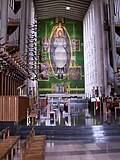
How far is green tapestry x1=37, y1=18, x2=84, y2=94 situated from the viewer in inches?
1119

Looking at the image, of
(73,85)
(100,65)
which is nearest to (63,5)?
(73,85)

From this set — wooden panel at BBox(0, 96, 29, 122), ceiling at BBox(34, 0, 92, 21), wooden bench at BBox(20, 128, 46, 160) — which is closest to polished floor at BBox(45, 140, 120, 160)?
wooden bench at BBox(20, 128, 46, 160)

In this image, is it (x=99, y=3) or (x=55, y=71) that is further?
(x=55, y=71)

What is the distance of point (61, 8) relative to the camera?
28.2 m

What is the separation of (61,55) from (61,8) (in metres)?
4.81

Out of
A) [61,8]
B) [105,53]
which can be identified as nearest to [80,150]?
[105,53]

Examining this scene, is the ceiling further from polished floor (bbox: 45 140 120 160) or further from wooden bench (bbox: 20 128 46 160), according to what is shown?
wooden bench (bbox: 20 128 46 160)

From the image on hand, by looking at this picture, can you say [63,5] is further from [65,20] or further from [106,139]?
[106,139]

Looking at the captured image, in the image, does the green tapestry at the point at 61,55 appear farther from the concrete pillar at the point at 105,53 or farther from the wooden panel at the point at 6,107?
the wooden panel at the point at 6,107

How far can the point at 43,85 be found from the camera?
28406 millimetres

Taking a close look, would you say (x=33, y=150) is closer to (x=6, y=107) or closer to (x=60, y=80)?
(x=6, y=107)

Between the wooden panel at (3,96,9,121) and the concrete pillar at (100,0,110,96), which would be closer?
the wooden panel at (3,96,9,121)

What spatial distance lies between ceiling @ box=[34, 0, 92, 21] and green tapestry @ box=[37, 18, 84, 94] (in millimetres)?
787

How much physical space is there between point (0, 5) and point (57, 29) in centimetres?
1370
